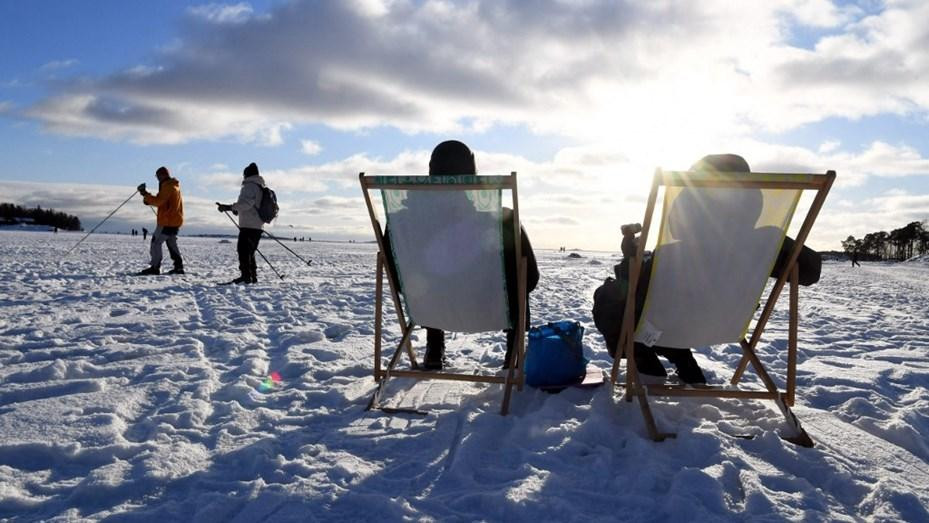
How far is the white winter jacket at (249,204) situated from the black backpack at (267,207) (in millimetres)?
50

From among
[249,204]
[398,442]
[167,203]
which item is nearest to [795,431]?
[398,442]

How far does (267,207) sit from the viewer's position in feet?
28.4

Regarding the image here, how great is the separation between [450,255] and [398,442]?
102 cm

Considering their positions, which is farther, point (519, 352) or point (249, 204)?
point (249, 204)

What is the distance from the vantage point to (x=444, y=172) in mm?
3336

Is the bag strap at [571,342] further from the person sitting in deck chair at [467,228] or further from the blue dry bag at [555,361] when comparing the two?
the person sitting in deck chair at [467,228]

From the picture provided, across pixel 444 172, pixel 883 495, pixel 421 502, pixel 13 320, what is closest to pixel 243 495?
pixel 421 502

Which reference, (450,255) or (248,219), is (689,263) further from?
(248,219)

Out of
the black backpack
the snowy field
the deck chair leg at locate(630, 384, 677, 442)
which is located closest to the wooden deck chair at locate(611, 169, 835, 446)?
the deck chair leg at locate(630, 384, 677, 442)

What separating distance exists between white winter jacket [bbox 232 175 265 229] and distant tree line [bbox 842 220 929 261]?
9363cm

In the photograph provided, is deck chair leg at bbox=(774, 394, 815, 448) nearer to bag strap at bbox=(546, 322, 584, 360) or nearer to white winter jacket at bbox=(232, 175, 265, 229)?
bag strap at bbox=(546, 322, 584, 360)

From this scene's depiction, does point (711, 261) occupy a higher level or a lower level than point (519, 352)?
higher

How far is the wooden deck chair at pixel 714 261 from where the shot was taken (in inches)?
96.5

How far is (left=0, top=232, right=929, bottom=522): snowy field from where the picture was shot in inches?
75.0
